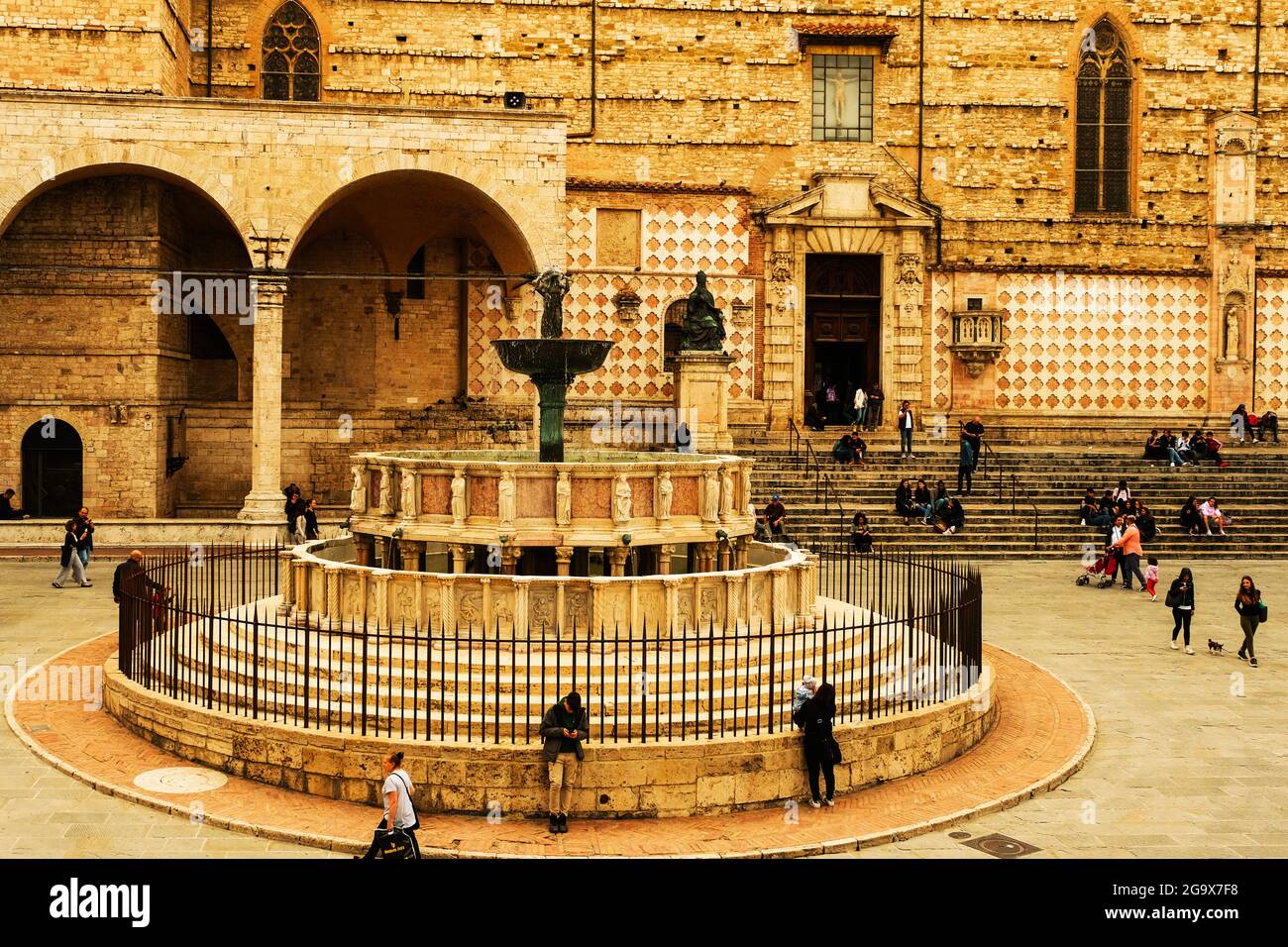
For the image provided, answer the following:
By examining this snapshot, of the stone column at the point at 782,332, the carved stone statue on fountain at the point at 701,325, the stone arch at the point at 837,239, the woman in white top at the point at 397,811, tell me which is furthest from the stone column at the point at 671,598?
the stone arch at the point at 837,239

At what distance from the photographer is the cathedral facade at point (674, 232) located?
25703 millimetres

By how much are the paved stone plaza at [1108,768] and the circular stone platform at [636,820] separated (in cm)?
14

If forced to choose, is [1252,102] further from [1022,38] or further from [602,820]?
[602,820]

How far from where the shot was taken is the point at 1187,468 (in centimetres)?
2805

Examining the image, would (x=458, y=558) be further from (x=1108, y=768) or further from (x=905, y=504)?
(x=905, y=504)

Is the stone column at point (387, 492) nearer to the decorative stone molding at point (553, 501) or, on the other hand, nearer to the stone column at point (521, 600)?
the decorative stone molding at point (553, 501)

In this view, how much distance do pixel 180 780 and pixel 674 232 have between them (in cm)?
2242

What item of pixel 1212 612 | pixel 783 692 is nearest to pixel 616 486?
pixel 783 692

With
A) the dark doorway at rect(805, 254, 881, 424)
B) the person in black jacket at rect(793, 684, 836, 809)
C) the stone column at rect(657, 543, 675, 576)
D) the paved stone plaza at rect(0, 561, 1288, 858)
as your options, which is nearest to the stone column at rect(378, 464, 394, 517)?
the stone column at rect(657, 543, 675, 576)

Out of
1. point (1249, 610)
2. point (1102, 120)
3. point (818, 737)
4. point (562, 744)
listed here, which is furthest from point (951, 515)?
point (562, 744)

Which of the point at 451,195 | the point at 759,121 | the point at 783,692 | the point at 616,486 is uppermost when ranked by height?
the point at 759,121

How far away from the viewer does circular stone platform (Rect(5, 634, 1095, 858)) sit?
8.68m

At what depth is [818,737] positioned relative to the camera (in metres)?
9.55
